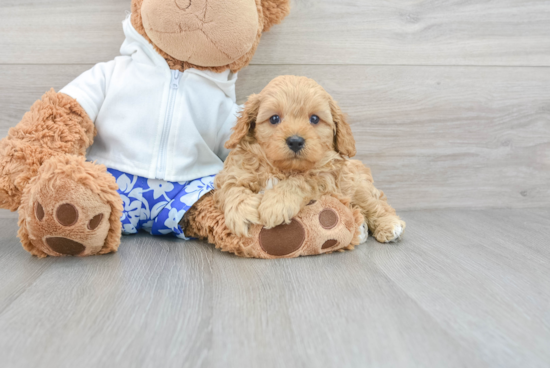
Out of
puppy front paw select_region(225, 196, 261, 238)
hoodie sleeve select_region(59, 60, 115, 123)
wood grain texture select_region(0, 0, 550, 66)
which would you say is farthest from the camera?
wood grain texture select_region(0, 0, 550, 66)

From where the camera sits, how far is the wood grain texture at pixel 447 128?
1584mm

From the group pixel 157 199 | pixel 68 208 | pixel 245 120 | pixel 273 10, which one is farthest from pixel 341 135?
pixel 68 208

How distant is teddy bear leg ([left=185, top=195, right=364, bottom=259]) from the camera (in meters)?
1.08

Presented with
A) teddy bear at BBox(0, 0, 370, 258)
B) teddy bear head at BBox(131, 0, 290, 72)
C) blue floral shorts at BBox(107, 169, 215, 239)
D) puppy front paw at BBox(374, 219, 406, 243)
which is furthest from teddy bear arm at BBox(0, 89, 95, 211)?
puppy front paw at BBox(374, 219, 406, 243)

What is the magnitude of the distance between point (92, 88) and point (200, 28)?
14.7 inches

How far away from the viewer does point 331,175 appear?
3.87 feet

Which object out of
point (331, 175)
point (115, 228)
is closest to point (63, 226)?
point (115, 228)

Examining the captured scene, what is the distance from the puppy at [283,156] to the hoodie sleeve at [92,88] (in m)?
0.42

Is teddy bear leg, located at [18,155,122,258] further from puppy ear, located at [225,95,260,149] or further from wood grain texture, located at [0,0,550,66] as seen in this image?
wood grain texture, located at [0,0,550,66]

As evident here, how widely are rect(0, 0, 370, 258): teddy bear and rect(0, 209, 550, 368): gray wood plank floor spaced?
0.08m

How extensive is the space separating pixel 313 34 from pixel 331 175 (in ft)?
2.03

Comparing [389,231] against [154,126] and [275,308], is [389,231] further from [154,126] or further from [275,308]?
[154,126]

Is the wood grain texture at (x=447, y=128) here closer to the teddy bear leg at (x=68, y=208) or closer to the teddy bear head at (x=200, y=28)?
the teddy bear head at (x=200, y=28)

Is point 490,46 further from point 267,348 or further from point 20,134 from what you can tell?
point 20,134
